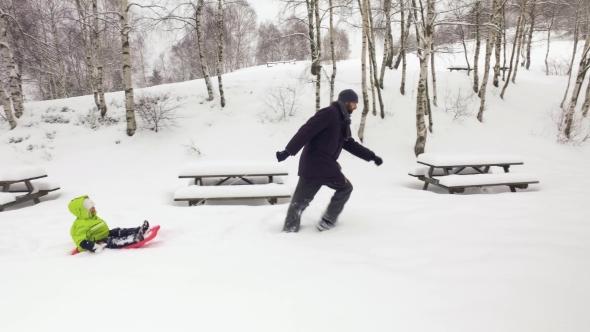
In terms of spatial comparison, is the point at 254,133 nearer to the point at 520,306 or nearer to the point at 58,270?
the point at 58,270

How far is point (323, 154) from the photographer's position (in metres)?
3.41

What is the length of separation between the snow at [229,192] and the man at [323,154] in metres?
1.58

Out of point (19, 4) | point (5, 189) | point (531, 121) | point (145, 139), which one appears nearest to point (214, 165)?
point (5, 189)

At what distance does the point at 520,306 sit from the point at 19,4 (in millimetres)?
20637

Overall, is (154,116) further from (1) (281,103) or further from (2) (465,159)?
(2) (465,159)

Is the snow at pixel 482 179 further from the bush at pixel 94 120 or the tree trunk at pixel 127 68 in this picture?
the bush at pixel 94 120

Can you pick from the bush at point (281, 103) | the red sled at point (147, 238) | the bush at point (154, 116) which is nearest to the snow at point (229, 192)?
the red sled at point (147, 238)

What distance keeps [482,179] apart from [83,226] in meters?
6.67

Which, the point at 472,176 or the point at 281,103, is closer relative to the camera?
the point at 472,176

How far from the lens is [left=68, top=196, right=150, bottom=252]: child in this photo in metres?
3.04

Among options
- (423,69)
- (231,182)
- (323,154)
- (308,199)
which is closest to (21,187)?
(231,182)

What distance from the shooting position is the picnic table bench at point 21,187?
5183 mm

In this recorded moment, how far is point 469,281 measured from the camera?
2098mm

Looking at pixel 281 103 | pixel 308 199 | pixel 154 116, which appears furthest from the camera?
pixel 281 103
